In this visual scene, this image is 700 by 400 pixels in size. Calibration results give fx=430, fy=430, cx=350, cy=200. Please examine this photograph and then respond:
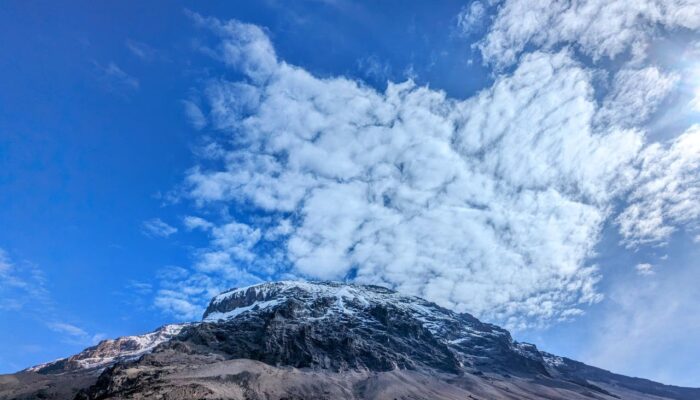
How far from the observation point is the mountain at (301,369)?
103 m

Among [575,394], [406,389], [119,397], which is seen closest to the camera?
[119,397]

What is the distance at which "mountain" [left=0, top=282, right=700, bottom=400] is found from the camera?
339 feet

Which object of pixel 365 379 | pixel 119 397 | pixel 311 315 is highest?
pixel 311 315

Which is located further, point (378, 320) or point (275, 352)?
point (378, 320)

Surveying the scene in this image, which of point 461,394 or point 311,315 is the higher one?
point 311,315

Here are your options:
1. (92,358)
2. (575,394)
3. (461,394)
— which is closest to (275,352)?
(461,394)

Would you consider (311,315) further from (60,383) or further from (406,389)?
(60,383)

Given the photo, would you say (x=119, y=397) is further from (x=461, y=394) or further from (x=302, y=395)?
(x=461, y=394)

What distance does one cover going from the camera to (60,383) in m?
138

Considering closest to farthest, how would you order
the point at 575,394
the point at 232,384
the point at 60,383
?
the point at 232,384 → the point at 60,383 → the point at 575,394

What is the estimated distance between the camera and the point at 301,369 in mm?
136375

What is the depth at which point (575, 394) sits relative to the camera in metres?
156

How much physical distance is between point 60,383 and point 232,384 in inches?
2916

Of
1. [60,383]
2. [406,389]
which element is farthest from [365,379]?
[60,383]
